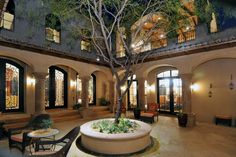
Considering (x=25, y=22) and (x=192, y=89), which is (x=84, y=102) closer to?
(x=25, y=22)

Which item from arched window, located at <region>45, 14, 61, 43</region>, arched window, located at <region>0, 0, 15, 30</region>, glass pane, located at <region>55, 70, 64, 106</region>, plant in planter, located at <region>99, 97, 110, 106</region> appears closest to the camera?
arched window, located at <region>0, 0, 15, 30</region>

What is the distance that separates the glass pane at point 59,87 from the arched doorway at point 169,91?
665 cm

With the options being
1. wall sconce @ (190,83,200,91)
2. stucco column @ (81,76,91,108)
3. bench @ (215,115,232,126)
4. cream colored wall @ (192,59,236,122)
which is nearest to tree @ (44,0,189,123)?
cream colored wall @ (192,59,236,122)

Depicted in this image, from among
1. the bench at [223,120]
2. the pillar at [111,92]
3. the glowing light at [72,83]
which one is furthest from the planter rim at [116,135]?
the pillar at [111,92]

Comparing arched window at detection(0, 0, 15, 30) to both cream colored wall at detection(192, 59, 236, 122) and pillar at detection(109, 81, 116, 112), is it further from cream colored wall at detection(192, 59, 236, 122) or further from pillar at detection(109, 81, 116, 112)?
cream colored wall at detection(192, 59, 236, 122)

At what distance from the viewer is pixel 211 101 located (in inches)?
370

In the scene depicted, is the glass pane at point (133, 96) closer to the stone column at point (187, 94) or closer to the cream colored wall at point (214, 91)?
the cream colored wall at point (214, 91)

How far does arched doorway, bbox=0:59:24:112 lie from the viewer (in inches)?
372

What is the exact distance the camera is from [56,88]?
12.2 metres

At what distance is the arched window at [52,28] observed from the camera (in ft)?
34.5

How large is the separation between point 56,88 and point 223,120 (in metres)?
9.86

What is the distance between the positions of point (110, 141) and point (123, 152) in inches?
18.8

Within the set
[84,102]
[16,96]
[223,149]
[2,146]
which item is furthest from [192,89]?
[16,96]

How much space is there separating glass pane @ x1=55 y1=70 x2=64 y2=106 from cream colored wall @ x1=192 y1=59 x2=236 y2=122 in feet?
27.4
